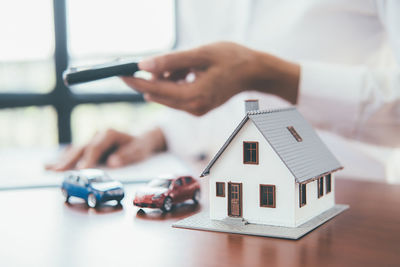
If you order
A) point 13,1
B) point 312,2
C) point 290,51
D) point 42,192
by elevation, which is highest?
point 13,1

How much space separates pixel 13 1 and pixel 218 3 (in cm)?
150

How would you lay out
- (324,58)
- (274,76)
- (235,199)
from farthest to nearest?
(324,58) → (274,76) → (235,199)

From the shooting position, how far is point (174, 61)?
127cm

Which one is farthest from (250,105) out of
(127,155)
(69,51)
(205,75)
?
(69,51)

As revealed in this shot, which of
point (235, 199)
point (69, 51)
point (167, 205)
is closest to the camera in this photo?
point (235, 199)

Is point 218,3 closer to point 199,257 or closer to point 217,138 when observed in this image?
point 217,138

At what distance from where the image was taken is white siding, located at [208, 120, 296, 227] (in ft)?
3.17

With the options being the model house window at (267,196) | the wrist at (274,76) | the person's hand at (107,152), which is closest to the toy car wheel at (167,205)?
the model house window at (267,196)

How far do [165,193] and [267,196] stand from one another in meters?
0.25

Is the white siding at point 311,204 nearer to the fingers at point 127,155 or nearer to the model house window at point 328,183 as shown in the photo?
the model house window at point 328,183

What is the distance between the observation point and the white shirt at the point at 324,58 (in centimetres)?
158

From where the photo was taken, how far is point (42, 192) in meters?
1.41

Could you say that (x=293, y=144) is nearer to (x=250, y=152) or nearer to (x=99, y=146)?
(x=250, y=152)

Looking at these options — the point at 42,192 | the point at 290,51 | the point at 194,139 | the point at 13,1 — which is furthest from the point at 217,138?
the point at 13,1
